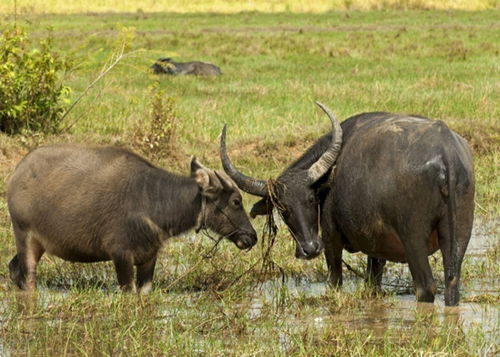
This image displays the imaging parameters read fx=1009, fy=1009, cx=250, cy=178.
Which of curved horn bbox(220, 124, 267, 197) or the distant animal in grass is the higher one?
curved horn bbox(220, 124, 267, 197)

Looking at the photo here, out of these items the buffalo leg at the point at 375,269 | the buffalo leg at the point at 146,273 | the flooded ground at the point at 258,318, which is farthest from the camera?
the buffalo leg at the point at 375,269

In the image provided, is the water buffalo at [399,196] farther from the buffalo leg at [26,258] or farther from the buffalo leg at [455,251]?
the buffalo leg at [26,258]

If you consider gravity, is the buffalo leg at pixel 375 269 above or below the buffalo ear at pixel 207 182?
below

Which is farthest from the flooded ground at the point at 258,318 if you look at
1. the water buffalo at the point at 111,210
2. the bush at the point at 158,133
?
the bush at the point at 158,133

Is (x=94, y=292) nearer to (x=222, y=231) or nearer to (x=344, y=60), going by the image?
(x=222, y=231)

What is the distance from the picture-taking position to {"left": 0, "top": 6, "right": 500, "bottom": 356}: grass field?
5.08m

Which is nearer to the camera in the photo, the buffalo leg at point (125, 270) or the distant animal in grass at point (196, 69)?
the buffalo leg at point (125, 270)

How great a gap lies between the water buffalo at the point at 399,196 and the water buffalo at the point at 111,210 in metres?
0.28

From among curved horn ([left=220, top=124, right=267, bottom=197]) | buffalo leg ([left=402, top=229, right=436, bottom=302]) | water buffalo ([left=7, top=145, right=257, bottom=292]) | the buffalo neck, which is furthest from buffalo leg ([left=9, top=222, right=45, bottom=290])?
buffalo leg ([left=402, top=229, right=436, bottom=302])

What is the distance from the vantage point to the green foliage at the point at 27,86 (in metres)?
10.8

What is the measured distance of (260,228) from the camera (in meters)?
8.46

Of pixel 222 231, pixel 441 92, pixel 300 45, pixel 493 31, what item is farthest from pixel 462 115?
pixel 493 31

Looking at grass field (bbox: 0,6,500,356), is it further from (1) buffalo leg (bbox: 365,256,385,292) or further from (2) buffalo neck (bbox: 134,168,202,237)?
(2) buffalo neck (bbox: 134,168,202,237)

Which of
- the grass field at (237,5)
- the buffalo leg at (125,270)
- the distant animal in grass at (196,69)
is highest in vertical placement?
the buffalo leg at (125,270)
